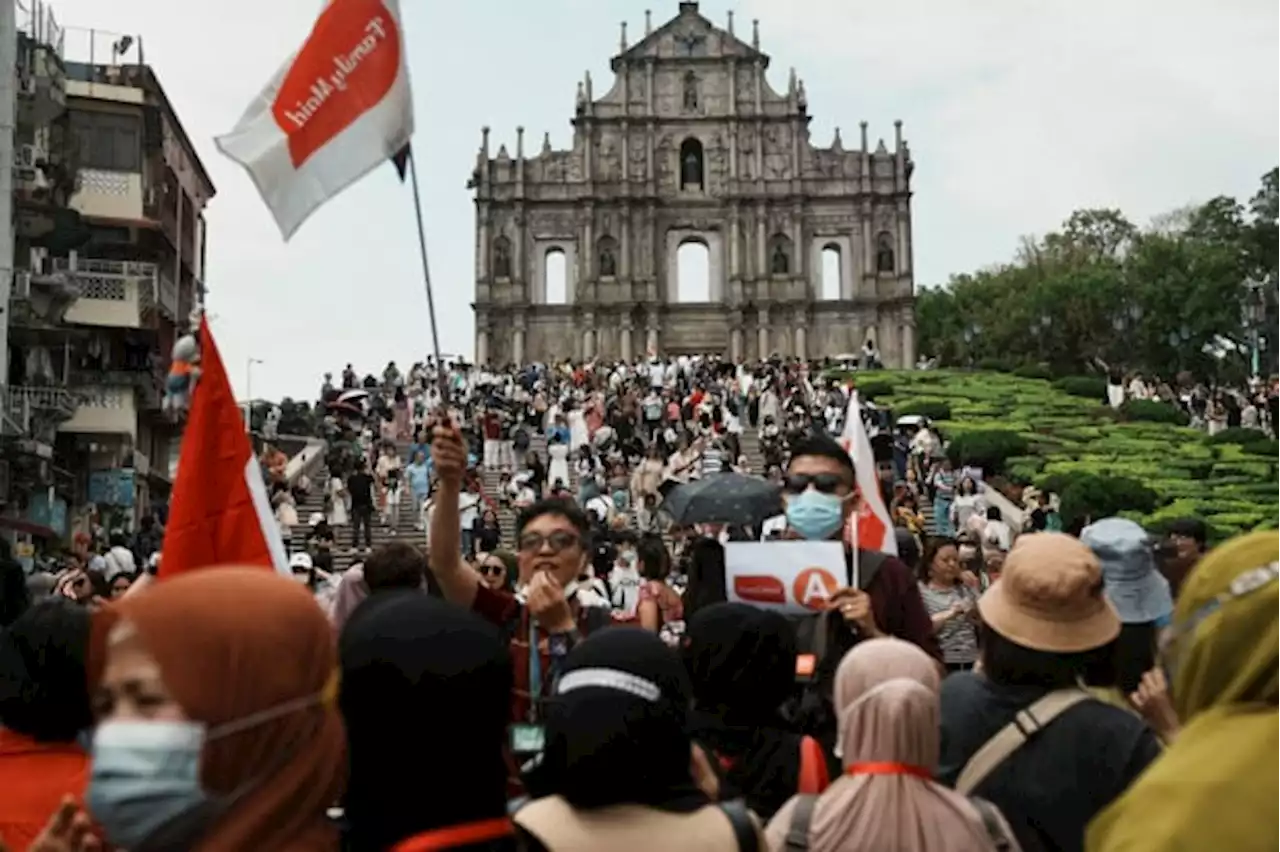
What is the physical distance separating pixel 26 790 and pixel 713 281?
58.4 m

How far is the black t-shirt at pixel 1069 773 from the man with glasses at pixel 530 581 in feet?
4.29

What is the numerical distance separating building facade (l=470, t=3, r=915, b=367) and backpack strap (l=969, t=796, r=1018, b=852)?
5555 cm

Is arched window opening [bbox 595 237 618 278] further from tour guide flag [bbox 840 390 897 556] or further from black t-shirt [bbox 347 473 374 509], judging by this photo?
tour guide flag [bbox 840 390 897 556]

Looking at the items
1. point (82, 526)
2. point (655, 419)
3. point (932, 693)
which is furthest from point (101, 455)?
point (932, 693)

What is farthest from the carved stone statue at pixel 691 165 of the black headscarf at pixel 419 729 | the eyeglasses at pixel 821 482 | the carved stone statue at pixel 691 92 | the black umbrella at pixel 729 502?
the black headscarf at pixel 419 729

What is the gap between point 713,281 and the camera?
61.4 metres

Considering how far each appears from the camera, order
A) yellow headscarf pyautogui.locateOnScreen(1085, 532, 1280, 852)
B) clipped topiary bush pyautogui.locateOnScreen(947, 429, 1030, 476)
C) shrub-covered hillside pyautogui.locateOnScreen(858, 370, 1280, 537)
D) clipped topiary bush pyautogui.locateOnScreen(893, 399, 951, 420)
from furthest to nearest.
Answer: clipped topiary bush pyautogui.locateOnScreen(893, 399, 951, 420) → clipped topiary bush pyautogui.locateOnScreen(947, 429, 1030, 476) → shrub-covered hillside pyautogui.locateOnScreen(858, 370, 1280, 537) → yellow headscarf pyautogui.locateOnScreen(1085, 532, 1280, 852)

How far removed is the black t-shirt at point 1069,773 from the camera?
378 centimetres

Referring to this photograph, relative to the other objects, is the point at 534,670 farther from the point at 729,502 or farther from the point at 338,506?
the point at 338,506

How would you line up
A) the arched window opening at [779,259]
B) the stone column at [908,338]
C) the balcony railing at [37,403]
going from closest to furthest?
1. the balcony railing at [37,403]
2. the stone column at [908,338]
3. the arched window opening at [779,259]

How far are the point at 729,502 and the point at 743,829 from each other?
971 centimetres

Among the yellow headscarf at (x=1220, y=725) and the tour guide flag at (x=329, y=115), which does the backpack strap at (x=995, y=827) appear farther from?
the tour guide flag at (x=329, y=115)

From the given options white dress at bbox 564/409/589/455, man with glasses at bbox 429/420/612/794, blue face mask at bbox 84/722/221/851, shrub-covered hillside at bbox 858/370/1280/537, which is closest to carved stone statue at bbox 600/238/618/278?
shrub-covered hillside at bbox 858/370/1280/537

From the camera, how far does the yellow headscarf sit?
2.20 m
